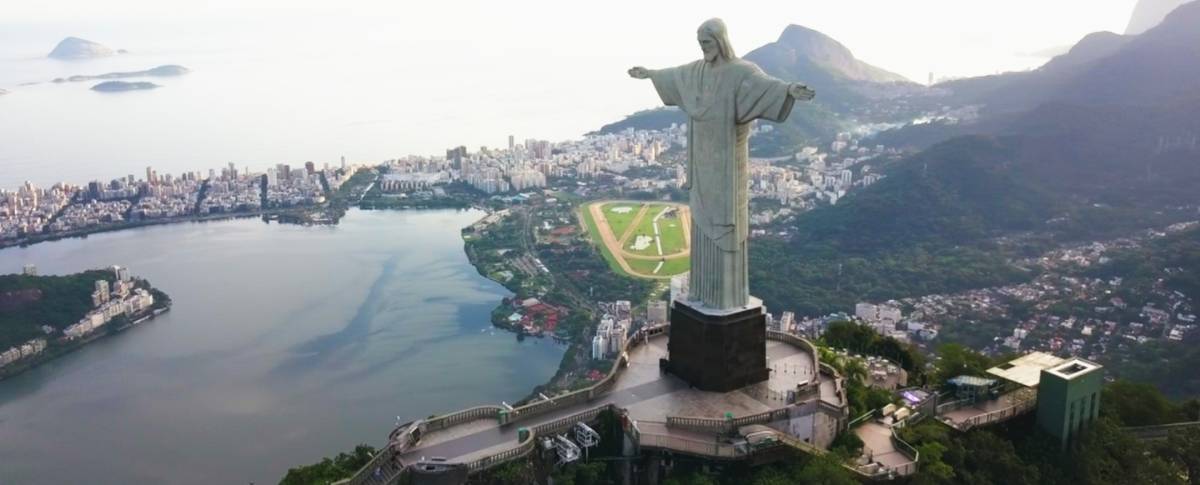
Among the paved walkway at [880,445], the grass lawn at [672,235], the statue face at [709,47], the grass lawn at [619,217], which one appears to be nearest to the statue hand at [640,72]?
the statue face at [709,47]

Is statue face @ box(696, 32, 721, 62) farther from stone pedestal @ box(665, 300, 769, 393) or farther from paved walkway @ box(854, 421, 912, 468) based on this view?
paved walkway @ box(854, 421, 912, 468)

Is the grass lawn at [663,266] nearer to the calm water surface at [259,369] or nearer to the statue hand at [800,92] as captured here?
the calm water surface at [259,369]

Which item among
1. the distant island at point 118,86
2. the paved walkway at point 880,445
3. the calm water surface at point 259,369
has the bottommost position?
the calm water surface at point 259,369

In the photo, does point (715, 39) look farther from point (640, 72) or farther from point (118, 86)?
point (118, 86)

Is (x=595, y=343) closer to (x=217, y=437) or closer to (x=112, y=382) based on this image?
(x=217, y=437)

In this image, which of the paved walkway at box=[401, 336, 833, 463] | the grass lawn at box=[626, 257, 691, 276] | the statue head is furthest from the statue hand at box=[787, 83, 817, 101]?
the grass lawn at box=[626, 257, 691, 276]

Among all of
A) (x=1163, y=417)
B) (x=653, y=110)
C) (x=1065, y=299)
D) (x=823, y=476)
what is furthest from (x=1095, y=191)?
(x=653, y=110)

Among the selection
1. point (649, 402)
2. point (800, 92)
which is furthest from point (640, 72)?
point (649, 402)
